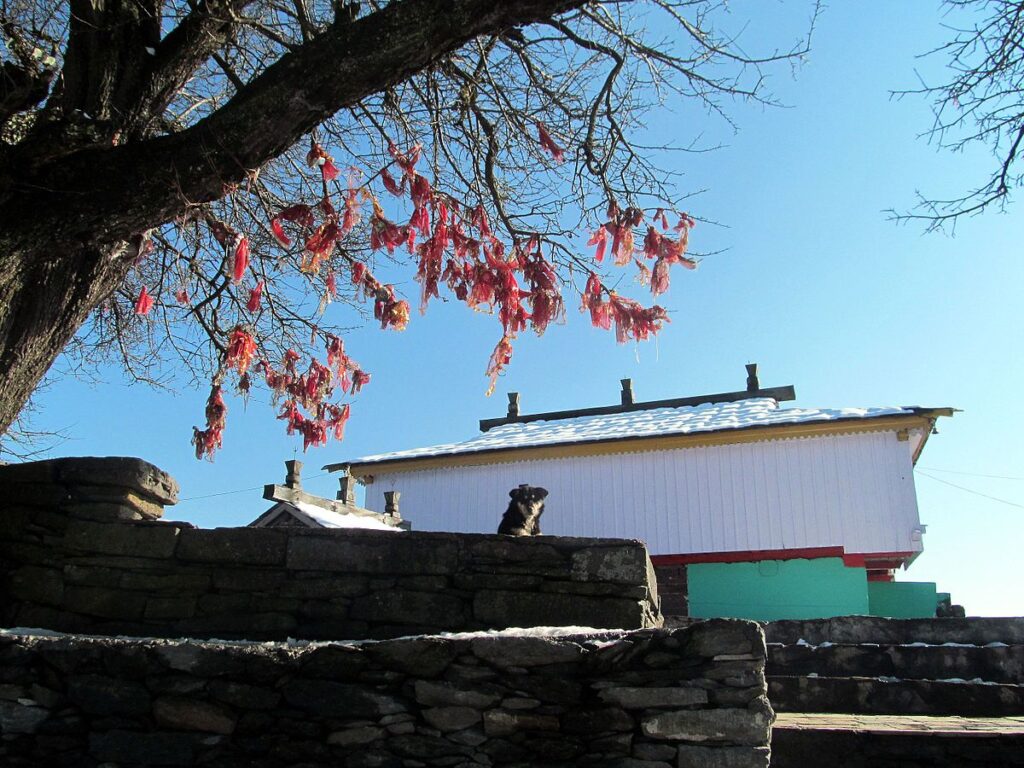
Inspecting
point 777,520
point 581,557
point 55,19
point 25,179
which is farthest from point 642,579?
point 777,520

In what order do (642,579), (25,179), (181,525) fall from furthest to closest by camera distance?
1. (181,525)
2. (642,579)
3. (25,179)

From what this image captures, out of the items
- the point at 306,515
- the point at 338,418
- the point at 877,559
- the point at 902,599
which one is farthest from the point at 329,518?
the point at 902,599

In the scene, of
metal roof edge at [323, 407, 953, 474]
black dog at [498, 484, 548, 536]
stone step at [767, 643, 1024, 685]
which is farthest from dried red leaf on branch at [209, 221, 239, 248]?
metal roof edge at [323, 407, 953, 474]

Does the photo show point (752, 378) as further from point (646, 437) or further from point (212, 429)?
point (212, 429)

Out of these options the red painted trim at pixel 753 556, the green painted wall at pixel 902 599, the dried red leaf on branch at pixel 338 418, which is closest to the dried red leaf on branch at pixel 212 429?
the dried red leaf on branch at pixel 338 418

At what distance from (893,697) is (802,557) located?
7.72 m

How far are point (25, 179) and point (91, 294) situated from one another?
0.80m

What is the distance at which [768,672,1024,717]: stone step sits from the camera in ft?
19.1

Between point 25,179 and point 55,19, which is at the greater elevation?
point 55,19

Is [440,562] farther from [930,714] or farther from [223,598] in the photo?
[930,714]

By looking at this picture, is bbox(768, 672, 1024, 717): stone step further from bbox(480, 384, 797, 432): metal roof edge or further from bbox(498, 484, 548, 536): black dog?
bbox(480, 384, 797, 432): metal roof edge

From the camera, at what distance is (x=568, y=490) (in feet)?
50.4

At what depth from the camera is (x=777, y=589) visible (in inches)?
535

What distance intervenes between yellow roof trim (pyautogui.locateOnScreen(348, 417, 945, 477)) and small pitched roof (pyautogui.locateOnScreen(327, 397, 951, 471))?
0.16ft
